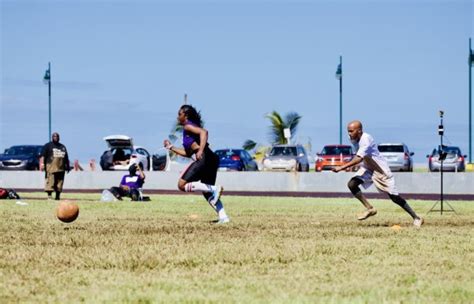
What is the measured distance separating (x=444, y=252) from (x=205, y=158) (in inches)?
215

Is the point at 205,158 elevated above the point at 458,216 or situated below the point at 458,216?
above

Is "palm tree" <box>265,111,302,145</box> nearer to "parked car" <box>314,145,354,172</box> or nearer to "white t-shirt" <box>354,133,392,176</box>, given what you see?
"parked car" <box>314,145,354,172</box>

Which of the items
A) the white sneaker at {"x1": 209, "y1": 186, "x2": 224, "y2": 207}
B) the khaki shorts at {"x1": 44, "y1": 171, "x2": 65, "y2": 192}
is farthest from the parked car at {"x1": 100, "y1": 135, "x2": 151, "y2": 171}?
the white sneaker at {"x1": 209, "y1": 186, "x2": 224, "y2": 207}

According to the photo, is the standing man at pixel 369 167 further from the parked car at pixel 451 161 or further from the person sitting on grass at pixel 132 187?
the parked car at pixel 451 161

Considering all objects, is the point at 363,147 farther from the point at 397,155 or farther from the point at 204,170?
the point at 397,155

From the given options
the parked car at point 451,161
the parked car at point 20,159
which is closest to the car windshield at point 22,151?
the parked car at point 20,159

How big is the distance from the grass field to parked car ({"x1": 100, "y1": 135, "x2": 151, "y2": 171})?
3124 cm

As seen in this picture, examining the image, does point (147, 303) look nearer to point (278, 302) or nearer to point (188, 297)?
Result: point (188, 297)

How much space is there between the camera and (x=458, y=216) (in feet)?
69.5

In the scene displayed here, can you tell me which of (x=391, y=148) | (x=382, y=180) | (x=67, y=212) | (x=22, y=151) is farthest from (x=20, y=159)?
(x=382, y=180)

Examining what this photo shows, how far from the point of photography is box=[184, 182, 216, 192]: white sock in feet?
53.7

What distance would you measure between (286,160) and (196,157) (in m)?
34.0

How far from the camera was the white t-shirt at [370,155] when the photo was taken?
650 inches

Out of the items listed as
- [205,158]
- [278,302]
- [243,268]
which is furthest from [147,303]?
[205,158]
